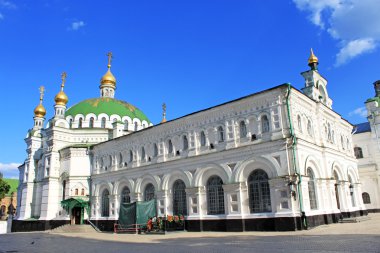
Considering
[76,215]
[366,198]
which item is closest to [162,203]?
[76,215]

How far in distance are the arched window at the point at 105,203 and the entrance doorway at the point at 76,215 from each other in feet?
9.19

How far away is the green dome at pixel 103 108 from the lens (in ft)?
119

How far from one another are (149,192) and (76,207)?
29.0 ft

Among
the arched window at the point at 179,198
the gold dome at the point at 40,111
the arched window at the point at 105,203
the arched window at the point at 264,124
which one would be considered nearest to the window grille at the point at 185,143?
the arched window at the point at 179,198

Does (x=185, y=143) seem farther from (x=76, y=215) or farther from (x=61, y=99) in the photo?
(x=61, y=99)

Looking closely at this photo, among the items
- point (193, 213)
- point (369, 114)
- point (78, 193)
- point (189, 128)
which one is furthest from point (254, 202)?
point (369, 114)

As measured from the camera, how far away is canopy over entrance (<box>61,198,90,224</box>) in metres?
29.0

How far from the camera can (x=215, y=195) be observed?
21109 mm

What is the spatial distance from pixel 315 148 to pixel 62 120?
80.4ft

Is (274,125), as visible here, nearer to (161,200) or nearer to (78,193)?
(161,200)

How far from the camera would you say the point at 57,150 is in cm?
3228

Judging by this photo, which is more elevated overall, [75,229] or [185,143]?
[185,143]

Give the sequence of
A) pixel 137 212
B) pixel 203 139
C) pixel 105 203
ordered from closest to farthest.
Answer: pixel 203 139 → pixel 137 212 → pixel 105 203

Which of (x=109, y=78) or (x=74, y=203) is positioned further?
(x=109, y=78)
